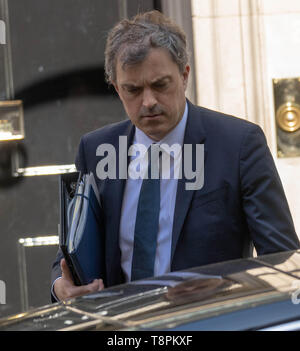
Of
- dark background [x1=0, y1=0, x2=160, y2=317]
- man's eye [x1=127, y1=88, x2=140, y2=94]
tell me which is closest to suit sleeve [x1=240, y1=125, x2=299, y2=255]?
man's eye [x1=127, y1=88, x2=140, y2=94]

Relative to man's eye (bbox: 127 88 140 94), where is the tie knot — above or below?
below

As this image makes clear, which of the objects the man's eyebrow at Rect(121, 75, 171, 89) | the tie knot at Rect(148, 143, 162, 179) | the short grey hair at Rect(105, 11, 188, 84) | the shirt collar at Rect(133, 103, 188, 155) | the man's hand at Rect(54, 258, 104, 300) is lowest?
the man's hand at Rect(54, 258, 104, 300)

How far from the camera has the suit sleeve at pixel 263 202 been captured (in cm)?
278

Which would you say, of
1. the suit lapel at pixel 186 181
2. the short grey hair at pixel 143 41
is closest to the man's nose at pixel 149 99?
the short grey hair at pixel 143 41

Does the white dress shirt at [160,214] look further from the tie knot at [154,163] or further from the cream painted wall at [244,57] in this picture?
the cream painted wall at [244,57]

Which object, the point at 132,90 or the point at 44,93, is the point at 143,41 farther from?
the point at 44,93

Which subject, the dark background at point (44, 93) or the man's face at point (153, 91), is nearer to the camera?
the man's face at point (153, 91)

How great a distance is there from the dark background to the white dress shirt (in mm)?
2561

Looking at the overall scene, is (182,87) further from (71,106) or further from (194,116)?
(71,106)

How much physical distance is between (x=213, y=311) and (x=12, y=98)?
400cm

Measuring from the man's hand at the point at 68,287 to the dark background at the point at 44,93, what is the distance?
2.64 metres

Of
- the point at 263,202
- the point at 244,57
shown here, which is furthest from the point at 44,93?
the point at 263,202

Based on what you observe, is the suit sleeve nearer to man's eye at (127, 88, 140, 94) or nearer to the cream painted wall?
man's eye at (127, 88, 140, 94)

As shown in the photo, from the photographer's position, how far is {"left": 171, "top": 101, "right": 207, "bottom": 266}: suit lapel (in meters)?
2.87
